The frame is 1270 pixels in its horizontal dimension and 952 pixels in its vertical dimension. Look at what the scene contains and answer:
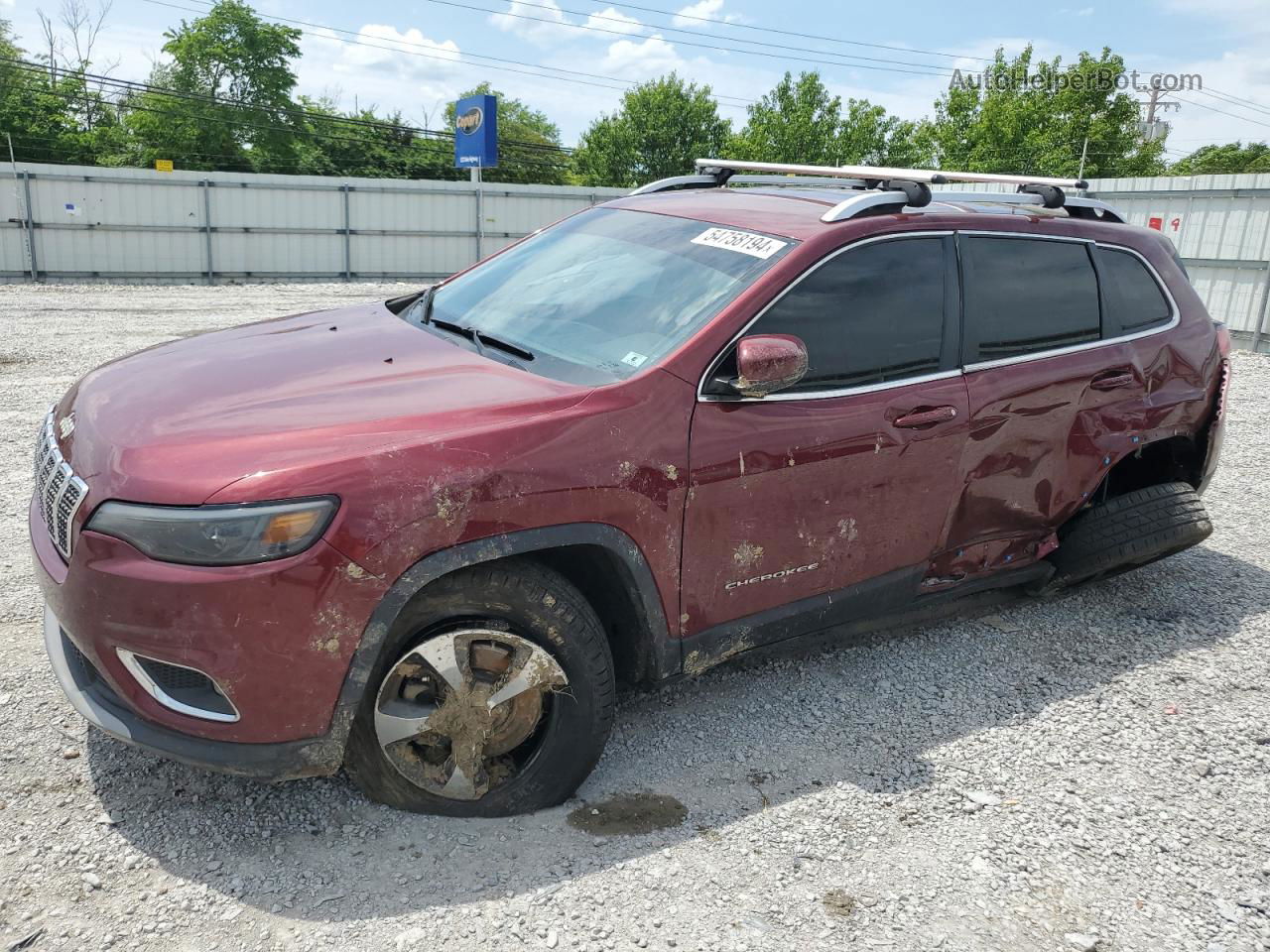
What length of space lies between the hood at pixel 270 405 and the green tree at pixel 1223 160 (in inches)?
2935

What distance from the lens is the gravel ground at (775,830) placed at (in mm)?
2510

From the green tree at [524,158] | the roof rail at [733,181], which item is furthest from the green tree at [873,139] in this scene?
the roof rail at [733,181]

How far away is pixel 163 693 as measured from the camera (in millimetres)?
2451

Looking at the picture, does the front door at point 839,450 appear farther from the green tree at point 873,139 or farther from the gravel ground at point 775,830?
the green tree at point 873,139

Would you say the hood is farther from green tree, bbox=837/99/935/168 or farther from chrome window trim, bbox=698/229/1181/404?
green tree, bbox=837/99/935/168

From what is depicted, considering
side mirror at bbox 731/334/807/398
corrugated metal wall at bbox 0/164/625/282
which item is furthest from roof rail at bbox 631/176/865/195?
corrugated metal wall at bbox 0/164/625/282

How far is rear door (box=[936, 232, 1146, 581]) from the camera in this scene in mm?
3701

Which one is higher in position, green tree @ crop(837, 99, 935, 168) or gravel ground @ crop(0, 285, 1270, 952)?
green tree @ crop(837, 99, 935, 168)

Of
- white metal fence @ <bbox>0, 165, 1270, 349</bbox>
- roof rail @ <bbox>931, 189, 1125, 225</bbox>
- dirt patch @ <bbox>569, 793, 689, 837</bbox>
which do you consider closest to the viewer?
dirt patch @ <bbox>569, 793, 689, 837</bbox>

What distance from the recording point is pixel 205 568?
2.31 m

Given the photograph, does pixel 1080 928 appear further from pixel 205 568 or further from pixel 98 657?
pixel 98 657

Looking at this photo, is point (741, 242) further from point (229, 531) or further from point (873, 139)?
point (873, 139)

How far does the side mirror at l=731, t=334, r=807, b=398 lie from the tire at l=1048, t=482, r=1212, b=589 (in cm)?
198

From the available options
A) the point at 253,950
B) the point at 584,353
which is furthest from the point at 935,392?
the point at 253,950
